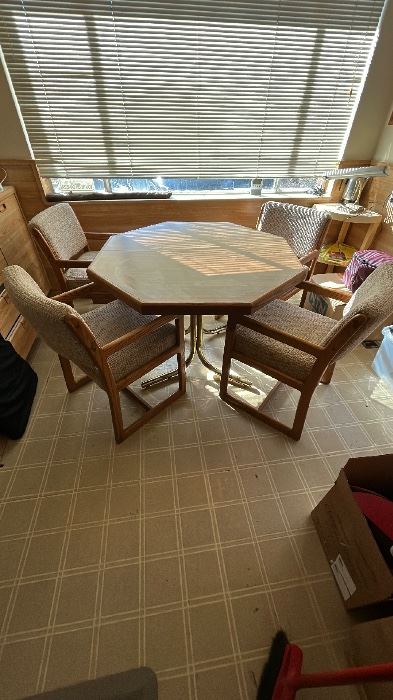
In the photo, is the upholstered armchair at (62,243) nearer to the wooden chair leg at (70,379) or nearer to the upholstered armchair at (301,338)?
the wooden chair leg at (70,379)

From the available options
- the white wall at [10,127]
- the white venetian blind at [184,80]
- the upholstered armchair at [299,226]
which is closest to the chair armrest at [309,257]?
the upholstered armchair at [299,226]

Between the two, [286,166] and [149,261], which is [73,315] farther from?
[286,166]

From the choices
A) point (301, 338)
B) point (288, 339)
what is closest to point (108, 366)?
point (288, 339)

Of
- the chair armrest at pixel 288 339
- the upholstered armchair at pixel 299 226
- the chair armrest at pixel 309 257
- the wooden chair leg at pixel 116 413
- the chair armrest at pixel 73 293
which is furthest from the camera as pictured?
the upholstered armchair at pixel 299 226

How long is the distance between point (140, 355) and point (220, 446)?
0.59 metres

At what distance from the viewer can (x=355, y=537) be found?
0.89m

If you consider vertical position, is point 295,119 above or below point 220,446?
above

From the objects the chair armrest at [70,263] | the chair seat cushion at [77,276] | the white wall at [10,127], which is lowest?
the chair seat cushion at [77,276]

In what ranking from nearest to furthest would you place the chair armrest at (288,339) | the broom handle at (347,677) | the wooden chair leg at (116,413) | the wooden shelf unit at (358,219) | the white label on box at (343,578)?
the broom handle at (347,677) → the white label on box at (343,578) → the chair armrest at (288,339) → the wooden chair leg at (116,413) → the wooden shelf unit at (358,219)

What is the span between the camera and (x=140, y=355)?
134cm

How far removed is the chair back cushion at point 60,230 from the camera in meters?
1.67

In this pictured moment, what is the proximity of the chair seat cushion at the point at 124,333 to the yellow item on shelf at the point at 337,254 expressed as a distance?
1.63 m

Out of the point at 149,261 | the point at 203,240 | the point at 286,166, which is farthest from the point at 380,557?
the point at 286,166

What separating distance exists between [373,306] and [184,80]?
2067 mm
